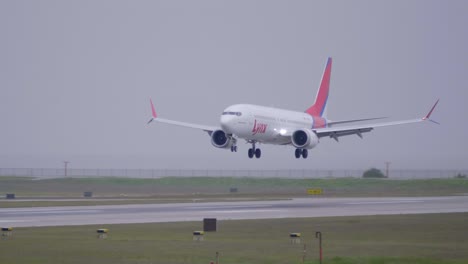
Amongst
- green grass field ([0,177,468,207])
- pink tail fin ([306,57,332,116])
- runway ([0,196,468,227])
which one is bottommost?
runway ([0,196,468,227])

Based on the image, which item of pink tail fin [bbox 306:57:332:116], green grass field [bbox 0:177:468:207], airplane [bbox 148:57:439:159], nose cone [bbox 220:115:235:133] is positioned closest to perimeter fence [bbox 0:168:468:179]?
green grass field [bbox 0:177:468:207]

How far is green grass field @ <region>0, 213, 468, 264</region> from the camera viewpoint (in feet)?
130

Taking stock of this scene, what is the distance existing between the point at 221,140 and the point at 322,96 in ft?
104

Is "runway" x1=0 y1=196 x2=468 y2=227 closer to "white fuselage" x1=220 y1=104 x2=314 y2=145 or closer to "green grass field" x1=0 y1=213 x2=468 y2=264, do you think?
"green grass field" x1=0 y1=213 x2=468 y2=264

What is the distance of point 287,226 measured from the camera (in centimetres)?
5631

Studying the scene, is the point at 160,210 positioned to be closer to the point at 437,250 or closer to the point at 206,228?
the point at 206,228

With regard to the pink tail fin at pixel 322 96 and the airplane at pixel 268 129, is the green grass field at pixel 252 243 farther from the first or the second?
the pink tail fin at pixel 322 96

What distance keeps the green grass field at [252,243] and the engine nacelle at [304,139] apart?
118ft

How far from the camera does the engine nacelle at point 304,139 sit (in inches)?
3807

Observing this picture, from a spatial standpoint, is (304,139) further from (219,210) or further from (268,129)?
(219,210)

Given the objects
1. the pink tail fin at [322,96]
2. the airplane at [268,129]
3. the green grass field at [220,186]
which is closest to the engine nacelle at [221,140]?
the airplane at [268,129]

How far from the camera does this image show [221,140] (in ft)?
311

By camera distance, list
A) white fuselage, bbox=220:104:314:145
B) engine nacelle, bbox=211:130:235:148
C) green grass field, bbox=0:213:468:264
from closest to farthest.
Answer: green grass field, bbox=0:213:468:264, white fuselage, bbox=220:104:314:145, engine nacelle, bbox=211:130:235:148

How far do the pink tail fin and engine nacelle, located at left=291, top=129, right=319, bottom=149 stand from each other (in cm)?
1888
